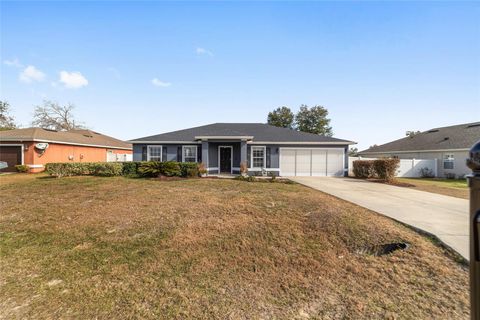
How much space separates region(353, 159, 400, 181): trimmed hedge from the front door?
9.55m

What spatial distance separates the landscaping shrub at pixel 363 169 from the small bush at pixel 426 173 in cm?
728

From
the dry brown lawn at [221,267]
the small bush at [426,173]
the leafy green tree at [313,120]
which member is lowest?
the dry brown lawn at [221,267]

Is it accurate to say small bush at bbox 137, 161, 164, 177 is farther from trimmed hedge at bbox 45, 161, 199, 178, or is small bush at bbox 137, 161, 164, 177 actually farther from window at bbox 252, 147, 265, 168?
window at bbox 252, 147, 265, 168

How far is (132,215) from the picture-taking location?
5.93 meters

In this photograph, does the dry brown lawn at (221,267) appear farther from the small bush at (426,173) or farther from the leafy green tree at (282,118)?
the leafy green tree at (282,118)

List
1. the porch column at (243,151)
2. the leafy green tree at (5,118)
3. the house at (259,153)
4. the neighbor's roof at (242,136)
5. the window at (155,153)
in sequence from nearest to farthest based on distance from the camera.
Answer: the porch column at (243,151) < the neighbor's roof at (242,136) < the house at (259,153) < the window at (155,153) < the leafy green tree at (5,118)

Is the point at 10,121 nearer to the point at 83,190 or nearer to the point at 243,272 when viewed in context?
the point at 83,190

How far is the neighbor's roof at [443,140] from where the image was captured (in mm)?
19433

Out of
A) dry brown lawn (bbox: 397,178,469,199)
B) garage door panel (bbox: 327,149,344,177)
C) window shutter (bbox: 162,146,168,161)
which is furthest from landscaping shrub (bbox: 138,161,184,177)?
dry brown lawn (bbox: 397,178,469,199)

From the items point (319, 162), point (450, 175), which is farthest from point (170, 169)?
point (450, 175)

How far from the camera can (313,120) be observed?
131 feet

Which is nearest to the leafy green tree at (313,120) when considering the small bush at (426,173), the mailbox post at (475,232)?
the small bush at (426,173)

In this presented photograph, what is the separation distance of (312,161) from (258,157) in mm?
4297

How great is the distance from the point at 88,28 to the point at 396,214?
13402mm
